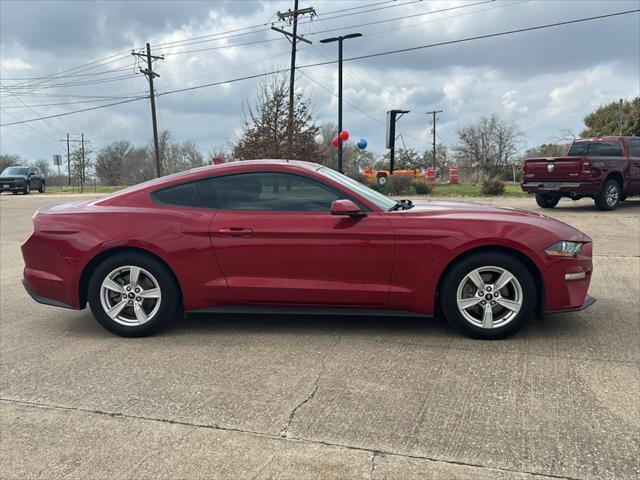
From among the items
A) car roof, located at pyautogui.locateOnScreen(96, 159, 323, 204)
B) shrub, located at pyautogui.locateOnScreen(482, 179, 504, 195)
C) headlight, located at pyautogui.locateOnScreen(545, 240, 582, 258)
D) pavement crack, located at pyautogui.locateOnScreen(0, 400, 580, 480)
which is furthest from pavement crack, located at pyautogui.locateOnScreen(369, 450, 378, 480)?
shrub, located at pyautogui.locateOnScreen(482, 179, 504, 195)

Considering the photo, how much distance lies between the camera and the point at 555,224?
427 centimetres

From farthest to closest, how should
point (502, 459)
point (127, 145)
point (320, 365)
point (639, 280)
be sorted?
point (127, 145), point (639, 280), point (320, 365), point (502, 459)

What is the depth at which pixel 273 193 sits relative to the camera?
438 centimetres

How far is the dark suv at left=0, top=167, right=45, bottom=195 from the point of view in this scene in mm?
32281

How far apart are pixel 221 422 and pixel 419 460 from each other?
43.4 inches

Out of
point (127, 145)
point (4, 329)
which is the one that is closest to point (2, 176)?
point (4, 329)

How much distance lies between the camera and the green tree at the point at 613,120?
46.1m

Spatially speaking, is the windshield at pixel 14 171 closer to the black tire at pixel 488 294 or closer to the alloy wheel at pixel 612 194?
the alloy wheel at pixel 612 194

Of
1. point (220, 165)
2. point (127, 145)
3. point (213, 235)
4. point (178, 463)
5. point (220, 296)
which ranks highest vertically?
point (127, 145)

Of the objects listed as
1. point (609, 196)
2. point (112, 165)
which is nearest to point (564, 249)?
point (609, 196)

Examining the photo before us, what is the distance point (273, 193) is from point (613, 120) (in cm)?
5319

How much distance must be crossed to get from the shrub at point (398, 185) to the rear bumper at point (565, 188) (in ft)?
35.2

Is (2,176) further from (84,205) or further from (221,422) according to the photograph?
(221,422)

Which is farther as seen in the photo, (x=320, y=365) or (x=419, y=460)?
Answer: (x=320, y=365)
